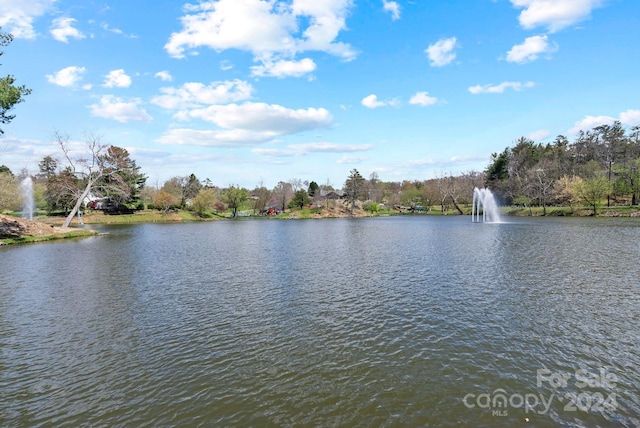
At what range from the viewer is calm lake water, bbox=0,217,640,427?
28.0 feet

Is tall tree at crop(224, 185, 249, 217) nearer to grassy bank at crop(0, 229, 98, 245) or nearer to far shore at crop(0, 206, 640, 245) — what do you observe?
far shore at crop(0, 206, 640, 245)

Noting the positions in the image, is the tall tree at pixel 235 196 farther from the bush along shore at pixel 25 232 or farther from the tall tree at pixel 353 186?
the bush along shore at pixel 25 232

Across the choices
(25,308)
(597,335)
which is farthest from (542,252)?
(25,308)

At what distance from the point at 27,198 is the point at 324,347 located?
10475 cm

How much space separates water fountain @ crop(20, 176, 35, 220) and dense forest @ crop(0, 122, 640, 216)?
7.91 feet

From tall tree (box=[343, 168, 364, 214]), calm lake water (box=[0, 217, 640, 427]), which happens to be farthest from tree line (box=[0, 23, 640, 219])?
calm lake water (box=[0, 217, 640, 427])

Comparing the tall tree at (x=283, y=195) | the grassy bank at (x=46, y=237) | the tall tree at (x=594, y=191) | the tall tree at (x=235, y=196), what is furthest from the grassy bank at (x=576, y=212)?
the grassy bank at (x=46, y=237)

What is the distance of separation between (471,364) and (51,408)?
40.2 feet

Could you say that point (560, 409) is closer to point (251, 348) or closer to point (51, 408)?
point (251, 348)

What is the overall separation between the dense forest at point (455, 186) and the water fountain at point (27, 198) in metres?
2.41

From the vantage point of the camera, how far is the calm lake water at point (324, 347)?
8.53 metres

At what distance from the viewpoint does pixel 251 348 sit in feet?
39.7

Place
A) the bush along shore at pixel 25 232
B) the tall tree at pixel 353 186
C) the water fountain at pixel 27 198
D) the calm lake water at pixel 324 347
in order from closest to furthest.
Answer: the calm lake water at pixel 324 347 < the bush along shore at pixel 25 232 < the water fountain at pixel 27 198 < the tall tree at pixel 353 186

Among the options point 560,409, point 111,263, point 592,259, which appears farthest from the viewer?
point 111,263
